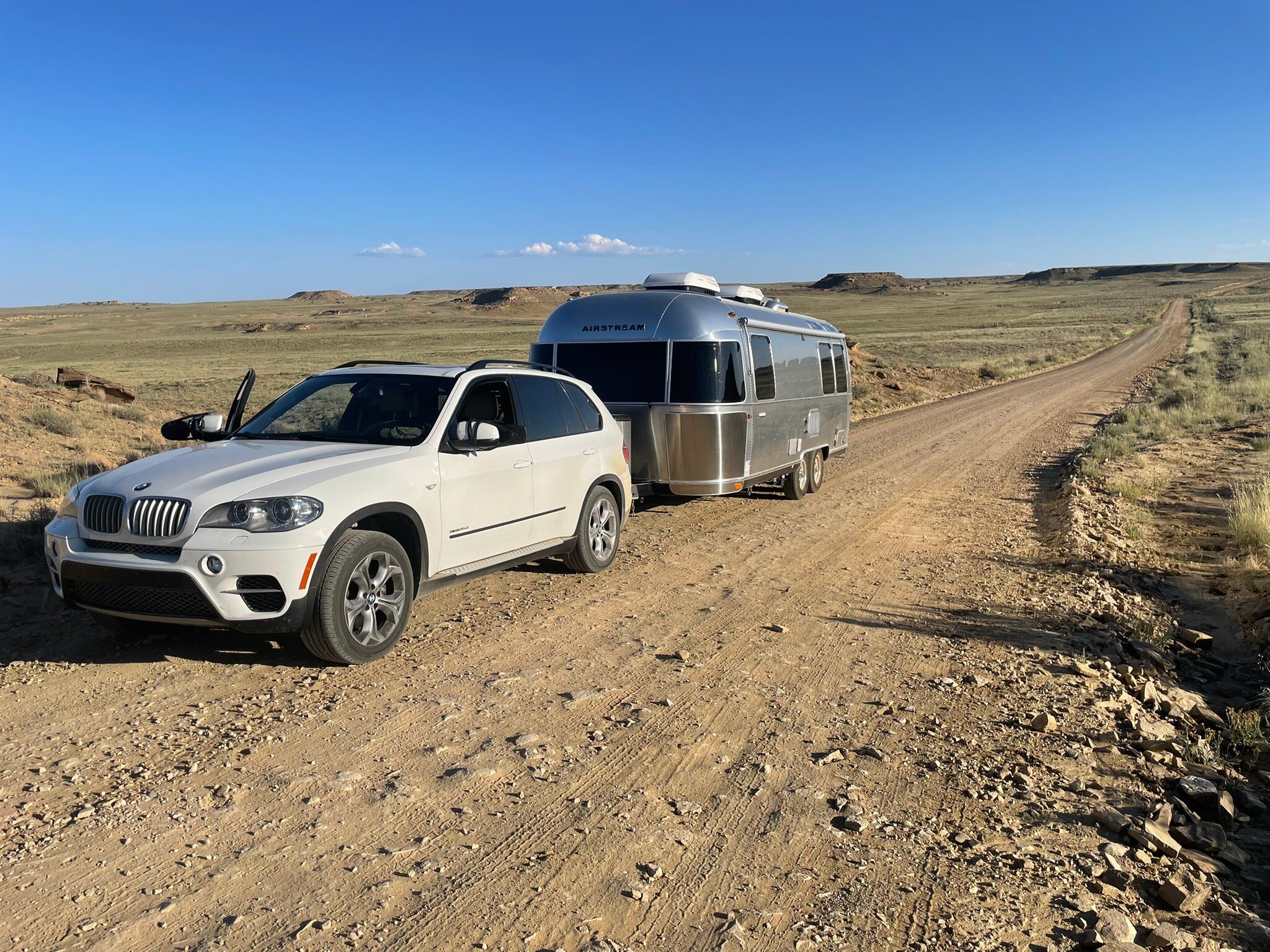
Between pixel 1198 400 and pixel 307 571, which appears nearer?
pixel 307 571

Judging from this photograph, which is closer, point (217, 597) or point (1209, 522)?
point (217, 597)

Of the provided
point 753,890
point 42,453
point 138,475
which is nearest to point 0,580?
point 138,475

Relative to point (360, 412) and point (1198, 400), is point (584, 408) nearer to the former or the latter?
point (360, 412)

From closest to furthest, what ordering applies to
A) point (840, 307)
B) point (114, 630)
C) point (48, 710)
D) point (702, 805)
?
point (702, 805)
point (48, 710)
point (114, 630)
point (840, 307)

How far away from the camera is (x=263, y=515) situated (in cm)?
530

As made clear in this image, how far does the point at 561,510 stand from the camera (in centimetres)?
760

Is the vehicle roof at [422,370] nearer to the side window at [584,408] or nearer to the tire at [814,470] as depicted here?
the side window at [584,408]

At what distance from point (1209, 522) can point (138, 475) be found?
11.2 m

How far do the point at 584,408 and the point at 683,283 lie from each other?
12.2ft

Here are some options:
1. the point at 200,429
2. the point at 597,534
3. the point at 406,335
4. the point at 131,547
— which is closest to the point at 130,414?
the point at 200,429

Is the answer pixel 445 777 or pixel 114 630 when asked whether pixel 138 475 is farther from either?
pixel 445 777

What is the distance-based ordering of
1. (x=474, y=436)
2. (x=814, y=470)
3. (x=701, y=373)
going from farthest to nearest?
(x=814, y=470), (x=701, y=373), (x=474, y=436)

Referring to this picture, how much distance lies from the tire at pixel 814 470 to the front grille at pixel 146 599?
9.11 m

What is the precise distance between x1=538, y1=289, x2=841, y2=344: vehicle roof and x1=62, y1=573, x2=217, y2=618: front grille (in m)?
5.93
